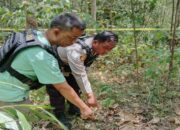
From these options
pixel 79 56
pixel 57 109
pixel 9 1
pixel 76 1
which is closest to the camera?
pixel 79 56

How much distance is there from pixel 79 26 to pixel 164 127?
174 centimetres

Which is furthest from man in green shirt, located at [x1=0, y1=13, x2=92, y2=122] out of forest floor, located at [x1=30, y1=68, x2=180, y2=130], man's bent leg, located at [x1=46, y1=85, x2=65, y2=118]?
forest floor, located at [x1=30, y1=68, x2=180, y2=130]

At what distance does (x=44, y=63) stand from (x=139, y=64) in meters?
3.32

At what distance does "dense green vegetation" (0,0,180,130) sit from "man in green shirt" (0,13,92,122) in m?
1.73

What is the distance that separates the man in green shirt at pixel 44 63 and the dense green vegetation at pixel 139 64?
1731 millimetres

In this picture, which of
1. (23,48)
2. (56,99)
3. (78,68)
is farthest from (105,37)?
(23,48)

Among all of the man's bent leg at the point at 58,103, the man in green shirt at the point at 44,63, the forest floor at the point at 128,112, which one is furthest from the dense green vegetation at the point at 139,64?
the man in green shirt at the point at 44,63

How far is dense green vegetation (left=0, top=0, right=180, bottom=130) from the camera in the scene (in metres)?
4.30

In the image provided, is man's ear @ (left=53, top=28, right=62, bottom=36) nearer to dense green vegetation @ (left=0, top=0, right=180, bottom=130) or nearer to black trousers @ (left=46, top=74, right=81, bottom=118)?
black trousers @ (left=46, top=74, right=81, bottom=118)

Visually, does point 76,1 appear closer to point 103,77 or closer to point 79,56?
point 103,77

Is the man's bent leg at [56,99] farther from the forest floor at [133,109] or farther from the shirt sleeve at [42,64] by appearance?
the shirt sleeve at [42,64]

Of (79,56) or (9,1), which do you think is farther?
(9,1)

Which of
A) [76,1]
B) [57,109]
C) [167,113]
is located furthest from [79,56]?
[76,1]

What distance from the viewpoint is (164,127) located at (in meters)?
3.77
